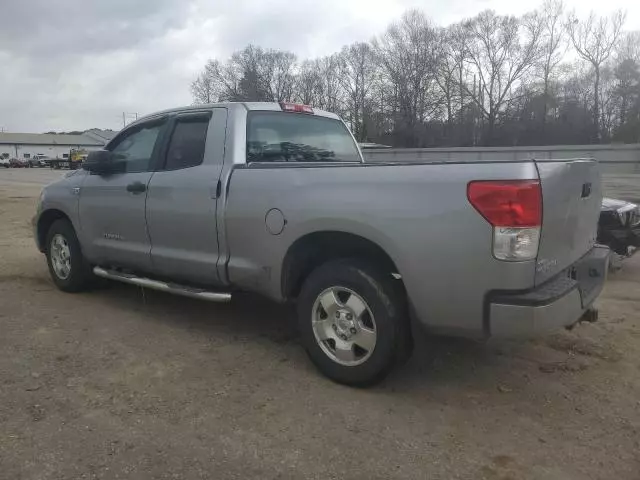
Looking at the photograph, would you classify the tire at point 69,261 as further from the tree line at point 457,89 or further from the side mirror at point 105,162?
the tree line at point 457,89

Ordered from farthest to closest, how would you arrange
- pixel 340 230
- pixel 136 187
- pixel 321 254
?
pixel 136 187, pixel 321 254, pixel 340 230

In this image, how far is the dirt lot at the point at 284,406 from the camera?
9.10 feet

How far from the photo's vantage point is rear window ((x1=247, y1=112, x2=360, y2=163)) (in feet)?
14.7

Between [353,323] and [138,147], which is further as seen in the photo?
[138,147]

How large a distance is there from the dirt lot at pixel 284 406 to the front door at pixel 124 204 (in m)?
0.60

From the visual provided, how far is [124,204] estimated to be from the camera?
499 centimetres

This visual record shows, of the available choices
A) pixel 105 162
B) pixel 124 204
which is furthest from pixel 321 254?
pixel 105 162

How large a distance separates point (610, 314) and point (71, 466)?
15.0ft

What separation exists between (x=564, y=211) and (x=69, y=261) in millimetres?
4688

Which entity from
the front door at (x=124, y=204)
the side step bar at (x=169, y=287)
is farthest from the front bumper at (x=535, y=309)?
the front door at (x=124, y=204)

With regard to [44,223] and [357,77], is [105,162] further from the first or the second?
[357,77]

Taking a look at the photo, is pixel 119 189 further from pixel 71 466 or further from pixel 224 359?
pixel 71 466

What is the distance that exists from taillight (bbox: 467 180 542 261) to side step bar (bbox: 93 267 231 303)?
6.72 feet

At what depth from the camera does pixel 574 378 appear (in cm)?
377
